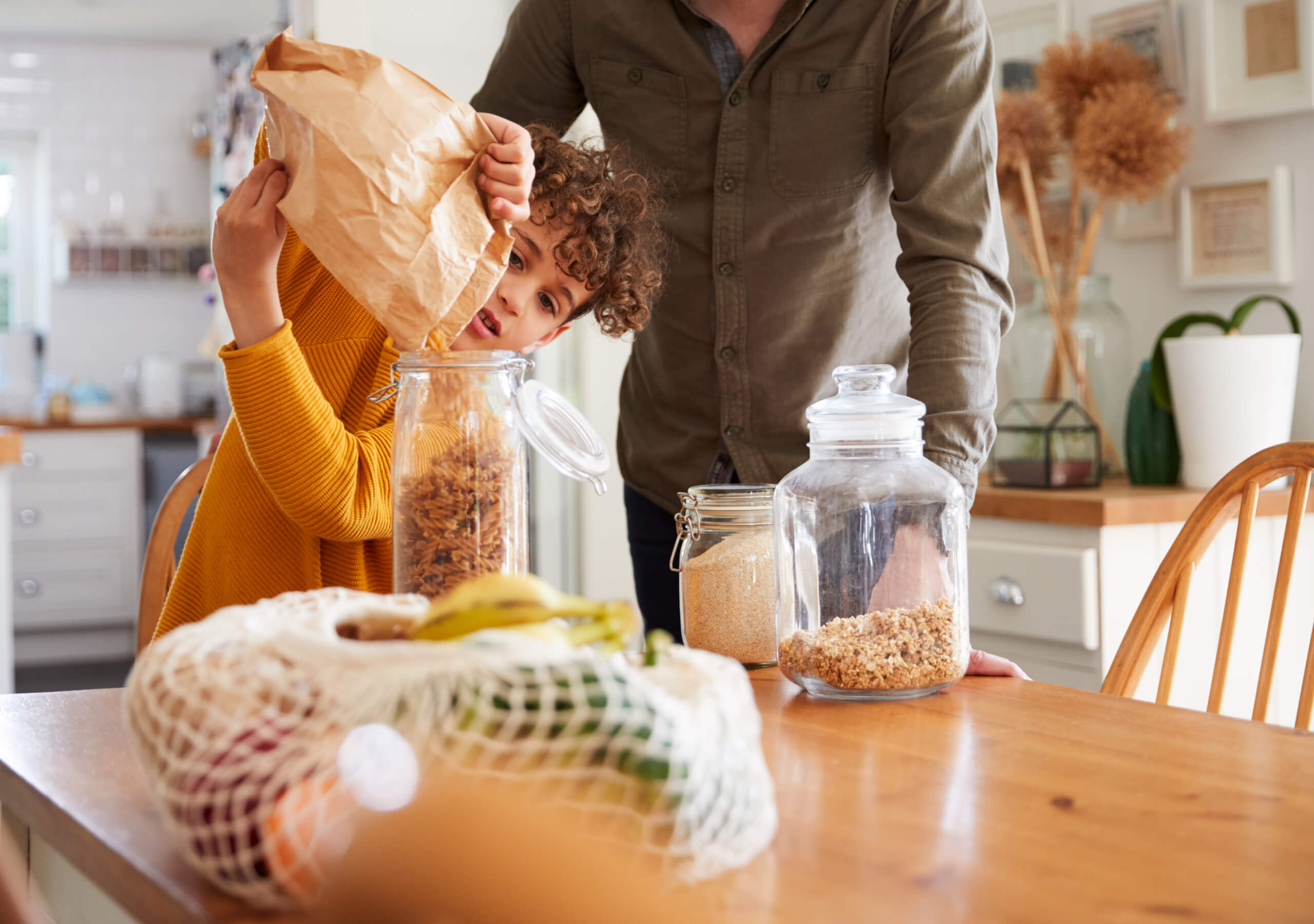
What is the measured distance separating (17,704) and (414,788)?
1.60 feet

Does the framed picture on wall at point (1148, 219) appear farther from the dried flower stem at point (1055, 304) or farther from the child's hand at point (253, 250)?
the child's hand at point (253, 250)

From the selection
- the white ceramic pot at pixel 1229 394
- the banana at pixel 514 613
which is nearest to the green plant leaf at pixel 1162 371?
the white ceramic pot at pixel 1229 394

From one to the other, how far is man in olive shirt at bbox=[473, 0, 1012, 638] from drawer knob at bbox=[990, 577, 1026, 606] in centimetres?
62

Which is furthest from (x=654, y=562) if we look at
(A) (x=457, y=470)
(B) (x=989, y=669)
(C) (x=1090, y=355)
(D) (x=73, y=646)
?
(D) (x=73, y=646)

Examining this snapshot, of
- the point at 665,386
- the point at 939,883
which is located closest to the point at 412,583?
the point at 939,883

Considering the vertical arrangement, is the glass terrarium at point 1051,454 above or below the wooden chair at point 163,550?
above

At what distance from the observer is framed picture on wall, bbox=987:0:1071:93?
2.36 m

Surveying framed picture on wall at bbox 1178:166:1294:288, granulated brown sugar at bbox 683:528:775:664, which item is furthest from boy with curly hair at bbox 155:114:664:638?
framed picture on wall at bbox 1178:166:1294:288

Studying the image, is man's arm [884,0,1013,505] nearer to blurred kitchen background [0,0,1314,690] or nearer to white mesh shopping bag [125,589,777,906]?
white mesh shopping bag [125,589,777,906]

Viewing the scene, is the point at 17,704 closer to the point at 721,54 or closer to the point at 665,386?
the point at 665,386

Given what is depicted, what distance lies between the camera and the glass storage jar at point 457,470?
27.0 inches

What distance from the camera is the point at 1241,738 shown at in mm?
657

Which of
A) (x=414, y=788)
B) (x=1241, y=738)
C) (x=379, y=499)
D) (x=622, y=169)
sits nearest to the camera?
(x=414, y=788)

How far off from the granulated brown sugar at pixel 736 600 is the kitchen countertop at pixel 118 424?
388 cm
